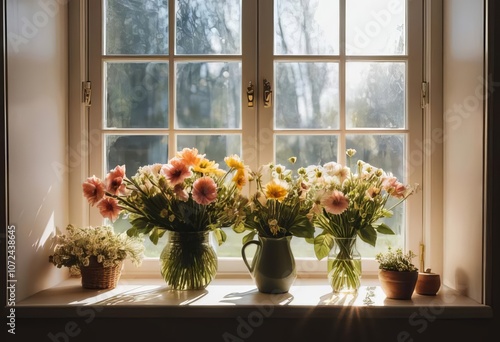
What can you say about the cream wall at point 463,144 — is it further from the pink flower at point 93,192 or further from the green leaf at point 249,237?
the pink flower at point 93,192

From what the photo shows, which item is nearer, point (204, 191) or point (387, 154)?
point (204, 191)

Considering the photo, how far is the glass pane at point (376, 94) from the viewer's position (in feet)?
6.98

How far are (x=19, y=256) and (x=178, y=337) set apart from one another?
1.83ft

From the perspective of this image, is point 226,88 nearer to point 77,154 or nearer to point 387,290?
point 77,154

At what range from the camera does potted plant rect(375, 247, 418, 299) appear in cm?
182

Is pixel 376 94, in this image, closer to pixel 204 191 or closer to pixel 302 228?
pixel 302 228

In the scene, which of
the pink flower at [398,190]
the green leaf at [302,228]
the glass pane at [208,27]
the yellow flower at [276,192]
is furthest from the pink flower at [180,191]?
the pink flower at [398,190]

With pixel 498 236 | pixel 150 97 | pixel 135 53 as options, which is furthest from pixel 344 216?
pixel 135 53

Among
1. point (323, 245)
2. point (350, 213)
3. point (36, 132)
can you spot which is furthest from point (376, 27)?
point (36, 132)

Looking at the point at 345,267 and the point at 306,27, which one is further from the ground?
the point at 306,27

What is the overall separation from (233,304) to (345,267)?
Answer: 417 millimetres

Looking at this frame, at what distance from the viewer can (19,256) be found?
1755 millimetres

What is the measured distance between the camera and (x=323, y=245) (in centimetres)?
195

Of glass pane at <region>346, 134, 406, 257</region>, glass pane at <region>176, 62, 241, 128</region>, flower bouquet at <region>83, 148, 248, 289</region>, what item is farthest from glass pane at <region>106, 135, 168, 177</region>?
glass pane at <region>346, 134, 406, 257</region>
